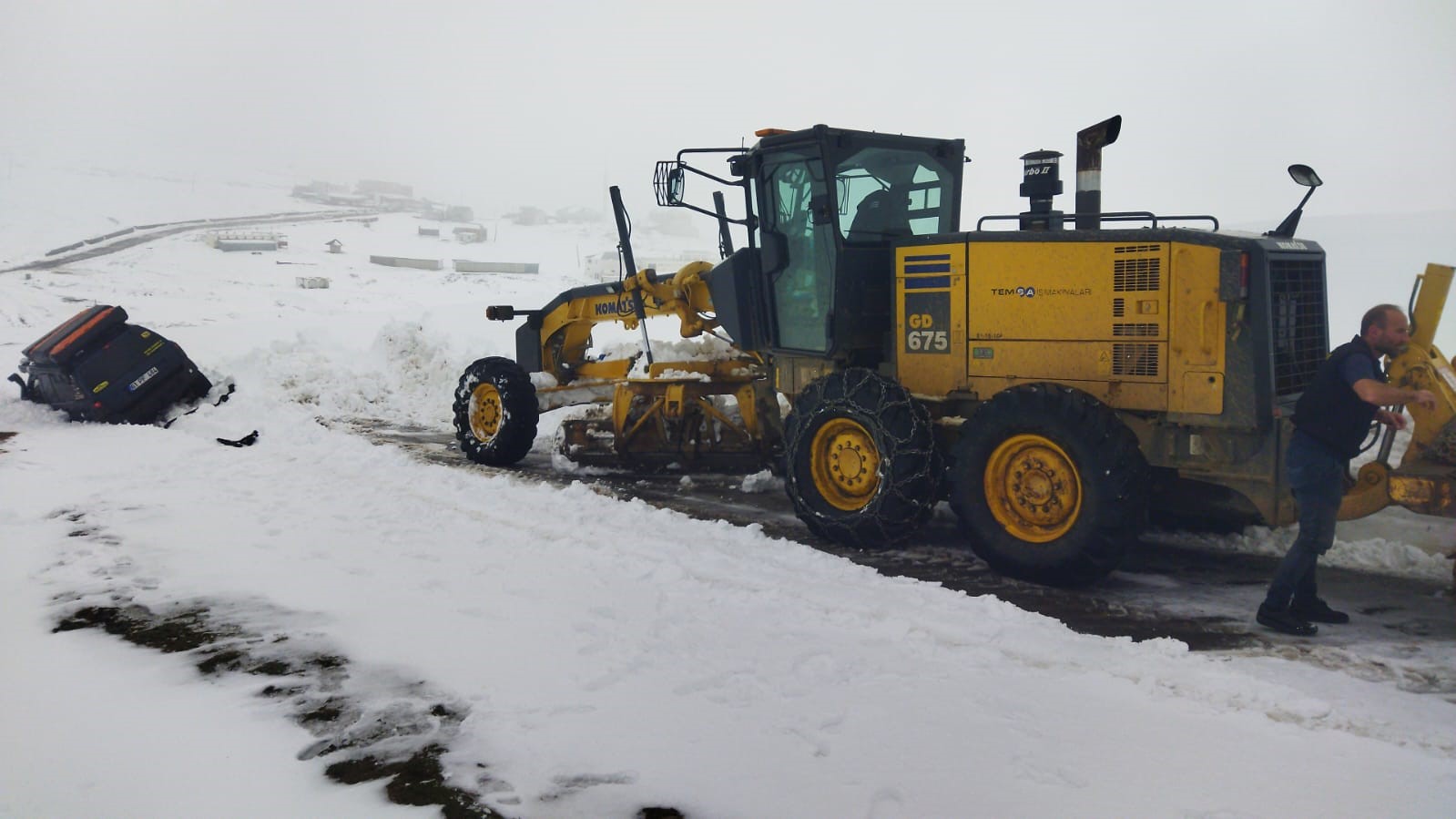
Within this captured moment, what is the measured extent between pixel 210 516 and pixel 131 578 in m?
1.38

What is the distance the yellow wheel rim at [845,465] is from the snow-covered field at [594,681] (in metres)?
0.60

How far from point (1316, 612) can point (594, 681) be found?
367cm

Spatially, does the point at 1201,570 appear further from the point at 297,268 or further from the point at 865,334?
the point at 297,268

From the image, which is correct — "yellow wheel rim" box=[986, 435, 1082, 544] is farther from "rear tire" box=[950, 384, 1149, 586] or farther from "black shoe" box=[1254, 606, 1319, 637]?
"black shoe" box=[1254, 606, 1319, 637]

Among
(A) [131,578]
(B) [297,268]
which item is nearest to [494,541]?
(A) [131,578]

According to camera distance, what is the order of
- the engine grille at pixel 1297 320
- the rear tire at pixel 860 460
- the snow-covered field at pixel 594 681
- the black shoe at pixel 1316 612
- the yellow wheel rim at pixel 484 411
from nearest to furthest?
the snow-covered field at pixel 594 681
the black shoe at pixel 1316 612
the engine grille at pixel 1297 320
the rear tire at pixel 860 460
the yellow wheel rim at pixel 484 411

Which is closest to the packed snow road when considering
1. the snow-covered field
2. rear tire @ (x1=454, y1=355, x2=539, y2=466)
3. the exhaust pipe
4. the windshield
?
the snow-covered field

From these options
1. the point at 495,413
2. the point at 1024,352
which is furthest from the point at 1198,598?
the point at 495,413

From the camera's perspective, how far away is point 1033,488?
5.83 meters

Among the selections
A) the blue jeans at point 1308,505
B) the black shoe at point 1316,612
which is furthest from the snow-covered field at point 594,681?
the black shoe at point 1316,612

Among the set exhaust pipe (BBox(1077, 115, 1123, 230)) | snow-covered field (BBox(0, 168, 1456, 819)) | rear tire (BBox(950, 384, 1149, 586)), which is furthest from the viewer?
exhaust pipe (BBox(1077, 115, 1123, 230))

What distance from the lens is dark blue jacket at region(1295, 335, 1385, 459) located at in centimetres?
482

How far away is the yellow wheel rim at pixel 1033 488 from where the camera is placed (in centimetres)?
571

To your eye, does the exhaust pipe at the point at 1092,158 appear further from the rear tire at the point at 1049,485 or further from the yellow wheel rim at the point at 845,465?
the yellow wheel rim at the point at 845,465
